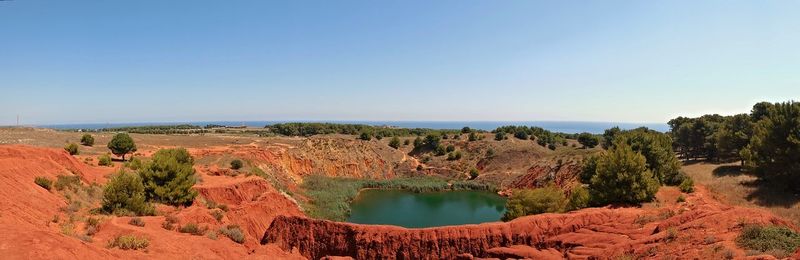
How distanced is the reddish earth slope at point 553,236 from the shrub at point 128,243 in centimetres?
924

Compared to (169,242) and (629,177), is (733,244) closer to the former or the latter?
(629,177)

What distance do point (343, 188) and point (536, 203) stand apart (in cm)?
2804

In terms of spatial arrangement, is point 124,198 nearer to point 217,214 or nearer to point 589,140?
point 217,214

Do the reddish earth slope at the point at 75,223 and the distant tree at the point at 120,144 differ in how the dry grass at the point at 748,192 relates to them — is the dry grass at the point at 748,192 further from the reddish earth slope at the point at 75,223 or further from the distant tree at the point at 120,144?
the distant tree at the point at 120,144

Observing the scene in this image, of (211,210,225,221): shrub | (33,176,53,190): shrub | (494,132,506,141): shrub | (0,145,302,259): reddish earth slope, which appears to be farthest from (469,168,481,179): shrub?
(33,176,53,190): shrub

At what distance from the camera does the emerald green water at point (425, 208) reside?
3482cm

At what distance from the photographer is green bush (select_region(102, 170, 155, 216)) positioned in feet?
65.6

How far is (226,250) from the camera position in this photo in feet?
56.9

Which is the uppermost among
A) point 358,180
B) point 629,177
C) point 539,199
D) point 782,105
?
point 782,105

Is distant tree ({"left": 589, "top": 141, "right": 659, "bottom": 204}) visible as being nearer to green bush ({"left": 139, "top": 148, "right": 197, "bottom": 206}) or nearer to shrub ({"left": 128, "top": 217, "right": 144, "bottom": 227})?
shrub ({"left": 128, "top": 217, "right": 144, "bottom": 227})

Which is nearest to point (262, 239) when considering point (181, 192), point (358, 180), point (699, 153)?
point (181, 192)

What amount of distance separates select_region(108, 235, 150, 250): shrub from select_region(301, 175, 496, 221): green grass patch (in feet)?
68.8

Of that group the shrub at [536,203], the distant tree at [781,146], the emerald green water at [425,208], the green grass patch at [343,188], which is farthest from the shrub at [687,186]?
the green grass patch at [343,188]

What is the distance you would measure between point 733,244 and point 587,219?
678cm
